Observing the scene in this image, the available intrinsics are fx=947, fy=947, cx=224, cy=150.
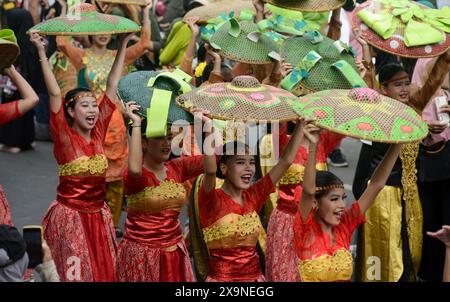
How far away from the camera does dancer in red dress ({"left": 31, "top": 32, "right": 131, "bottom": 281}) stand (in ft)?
18.7

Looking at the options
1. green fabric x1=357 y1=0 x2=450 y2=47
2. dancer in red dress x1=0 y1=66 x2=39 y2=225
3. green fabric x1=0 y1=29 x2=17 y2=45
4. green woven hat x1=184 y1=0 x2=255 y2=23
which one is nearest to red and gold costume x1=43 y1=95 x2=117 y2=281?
dancer in red dress x1=0 y1=66 x2=39 y2=225

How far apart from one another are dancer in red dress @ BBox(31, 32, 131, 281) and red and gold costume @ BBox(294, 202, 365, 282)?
1.35 meters

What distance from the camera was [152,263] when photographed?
5.46 metres

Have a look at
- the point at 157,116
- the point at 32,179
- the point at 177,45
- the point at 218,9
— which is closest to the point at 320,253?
the point at 157,116

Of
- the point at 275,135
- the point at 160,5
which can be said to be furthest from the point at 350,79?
the point at 160,5

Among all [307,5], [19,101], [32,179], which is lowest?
[32,179]

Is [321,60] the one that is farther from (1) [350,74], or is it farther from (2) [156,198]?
(2) [156,198]

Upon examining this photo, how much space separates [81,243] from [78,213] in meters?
0.18

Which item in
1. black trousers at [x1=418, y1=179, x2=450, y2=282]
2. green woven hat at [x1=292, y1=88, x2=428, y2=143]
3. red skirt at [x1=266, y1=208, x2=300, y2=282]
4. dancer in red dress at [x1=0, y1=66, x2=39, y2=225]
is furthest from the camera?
black trousers at [x1=418, y1=179, x2=450, y2=282]

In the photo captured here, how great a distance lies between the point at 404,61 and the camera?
29.8 feet

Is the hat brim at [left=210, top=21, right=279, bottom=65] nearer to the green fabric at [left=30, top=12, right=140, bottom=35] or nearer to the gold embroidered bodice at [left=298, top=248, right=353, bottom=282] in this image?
the green fabric at [left=30, top=12, right=140, bottom=35]

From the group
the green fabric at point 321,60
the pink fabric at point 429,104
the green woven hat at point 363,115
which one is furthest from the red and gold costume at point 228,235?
the pink fabric at point 429,104

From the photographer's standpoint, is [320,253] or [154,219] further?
[154,219]
